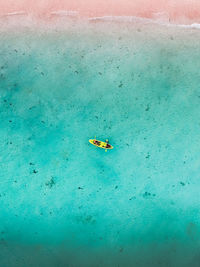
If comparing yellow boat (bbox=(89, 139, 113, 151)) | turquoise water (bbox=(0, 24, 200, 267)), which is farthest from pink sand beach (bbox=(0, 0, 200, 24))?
yellow boat (bbox=(89, 139, 113, 151))

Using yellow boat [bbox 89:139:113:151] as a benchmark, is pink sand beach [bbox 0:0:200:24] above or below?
above

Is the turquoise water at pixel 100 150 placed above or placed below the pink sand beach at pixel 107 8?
below

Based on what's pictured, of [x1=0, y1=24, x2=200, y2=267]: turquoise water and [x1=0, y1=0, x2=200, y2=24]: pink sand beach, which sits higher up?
[x1=0, y1=0, x2=200, y2=24]: pink sand beach

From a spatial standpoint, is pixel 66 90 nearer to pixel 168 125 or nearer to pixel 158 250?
pixel 168 125

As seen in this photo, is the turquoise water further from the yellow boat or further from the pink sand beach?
the pink sand beach

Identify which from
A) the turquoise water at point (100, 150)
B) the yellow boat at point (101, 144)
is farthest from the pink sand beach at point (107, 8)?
the yellow boat at point (101, 144)

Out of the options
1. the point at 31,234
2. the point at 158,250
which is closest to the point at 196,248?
the point at 158,250

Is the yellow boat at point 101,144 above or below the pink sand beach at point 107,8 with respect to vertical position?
below

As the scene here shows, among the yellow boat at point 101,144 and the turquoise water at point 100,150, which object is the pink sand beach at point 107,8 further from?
the yellow boat at point 101,144
